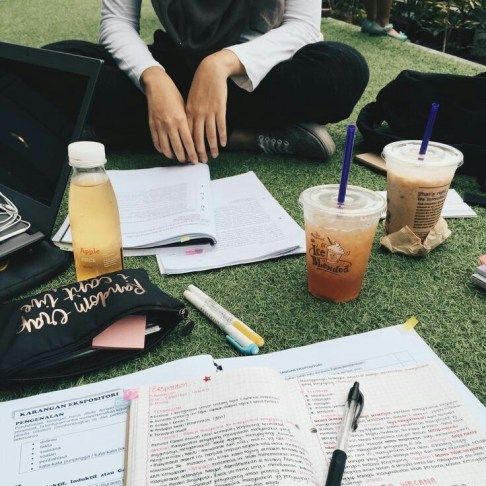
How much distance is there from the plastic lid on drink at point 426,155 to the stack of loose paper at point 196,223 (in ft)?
0.77

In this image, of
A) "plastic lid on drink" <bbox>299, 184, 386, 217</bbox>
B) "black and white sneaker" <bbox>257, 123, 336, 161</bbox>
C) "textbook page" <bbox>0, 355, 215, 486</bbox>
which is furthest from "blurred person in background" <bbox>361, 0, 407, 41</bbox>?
"textbook page" <bbox>0, 355, 215, 486</bbox>

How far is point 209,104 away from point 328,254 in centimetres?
55

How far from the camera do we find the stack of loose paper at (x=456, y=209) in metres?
1.11

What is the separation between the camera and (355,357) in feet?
2.26

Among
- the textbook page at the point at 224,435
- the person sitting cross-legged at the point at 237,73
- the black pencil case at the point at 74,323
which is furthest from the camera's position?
the person sitting cross-legged at the point at 237,73

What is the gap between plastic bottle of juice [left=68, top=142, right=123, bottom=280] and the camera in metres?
0.68

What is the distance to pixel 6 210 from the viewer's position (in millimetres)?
874

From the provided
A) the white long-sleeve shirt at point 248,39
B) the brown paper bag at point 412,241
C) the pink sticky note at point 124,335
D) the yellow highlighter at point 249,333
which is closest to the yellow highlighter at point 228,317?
the yellow highlighter at point 249,333

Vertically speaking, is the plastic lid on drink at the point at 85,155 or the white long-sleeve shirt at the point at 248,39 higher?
the plastic lid on drink at the point at 85,155

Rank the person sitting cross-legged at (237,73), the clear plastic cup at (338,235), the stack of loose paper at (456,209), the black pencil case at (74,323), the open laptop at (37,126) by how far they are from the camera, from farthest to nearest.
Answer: the person sitting cross-legged at (237,73)
the stack of loose paper at (456,209)
the open laptop at (37,126)
the clear plastic cup at (338,235)
the black pencil case at (74,323)

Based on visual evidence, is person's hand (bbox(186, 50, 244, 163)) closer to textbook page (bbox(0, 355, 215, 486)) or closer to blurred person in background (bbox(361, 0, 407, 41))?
textbook page (bbox(0, 355, 215, 486))

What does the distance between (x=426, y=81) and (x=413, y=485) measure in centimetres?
115

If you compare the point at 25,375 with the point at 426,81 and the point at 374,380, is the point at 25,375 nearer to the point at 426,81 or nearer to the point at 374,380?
the point at 374,380

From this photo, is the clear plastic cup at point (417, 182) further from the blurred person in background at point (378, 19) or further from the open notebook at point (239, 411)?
the blurred person in background at point (378, 19)
